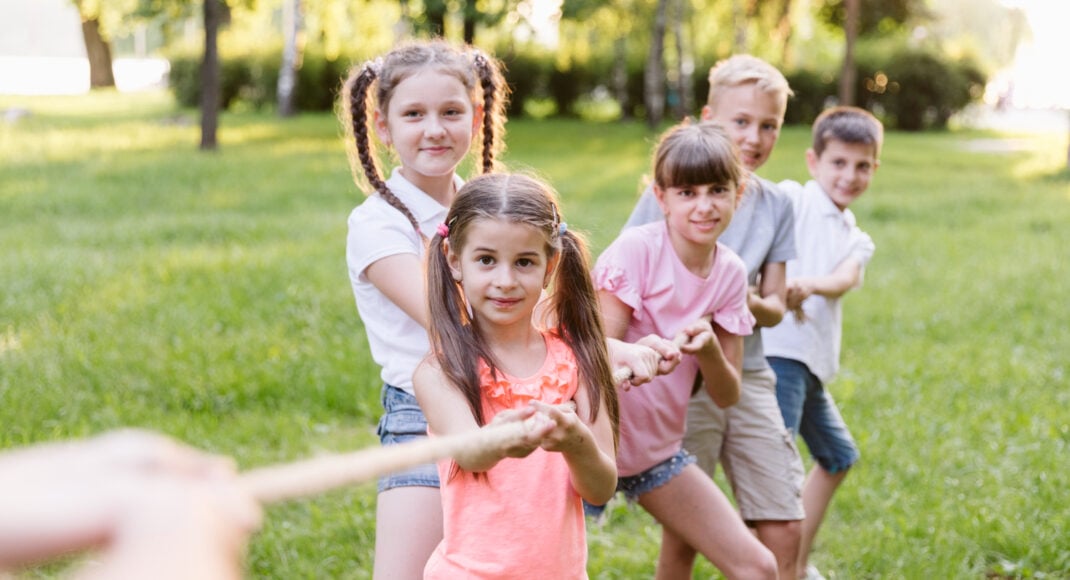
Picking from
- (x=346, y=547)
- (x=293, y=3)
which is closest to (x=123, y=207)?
(x=346, y=547)

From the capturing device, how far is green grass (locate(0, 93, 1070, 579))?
14.4 feet

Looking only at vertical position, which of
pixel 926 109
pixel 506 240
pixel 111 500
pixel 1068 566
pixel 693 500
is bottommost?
pixel 926 109

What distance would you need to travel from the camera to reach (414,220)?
2830mm

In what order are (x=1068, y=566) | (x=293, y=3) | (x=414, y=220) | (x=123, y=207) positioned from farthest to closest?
(x=293, y=3) → (x=123, y=207) → (x=1068, y=566) → (x=414, y=220)

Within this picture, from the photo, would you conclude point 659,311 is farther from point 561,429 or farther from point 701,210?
point 561,429

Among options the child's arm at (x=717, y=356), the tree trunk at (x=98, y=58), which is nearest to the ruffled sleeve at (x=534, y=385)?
the child's arm at (x=717, y=356)

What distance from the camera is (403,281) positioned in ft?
8.86

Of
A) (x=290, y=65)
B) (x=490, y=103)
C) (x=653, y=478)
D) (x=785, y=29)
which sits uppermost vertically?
(x=490, y=103)

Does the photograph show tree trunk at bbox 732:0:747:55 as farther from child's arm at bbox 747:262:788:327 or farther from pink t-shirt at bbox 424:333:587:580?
pink t-shirt at bbox 424:333:587:580

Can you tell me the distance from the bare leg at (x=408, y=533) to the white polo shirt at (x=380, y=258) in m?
0.26

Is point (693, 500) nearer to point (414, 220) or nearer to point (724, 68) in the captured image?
point (414, 220)

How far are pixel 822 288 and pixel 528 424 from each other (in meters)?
2.02

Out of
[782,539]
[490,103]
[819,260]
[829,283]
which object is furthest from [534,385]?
[819,260]

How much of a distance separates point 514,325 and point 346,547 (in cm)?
212
